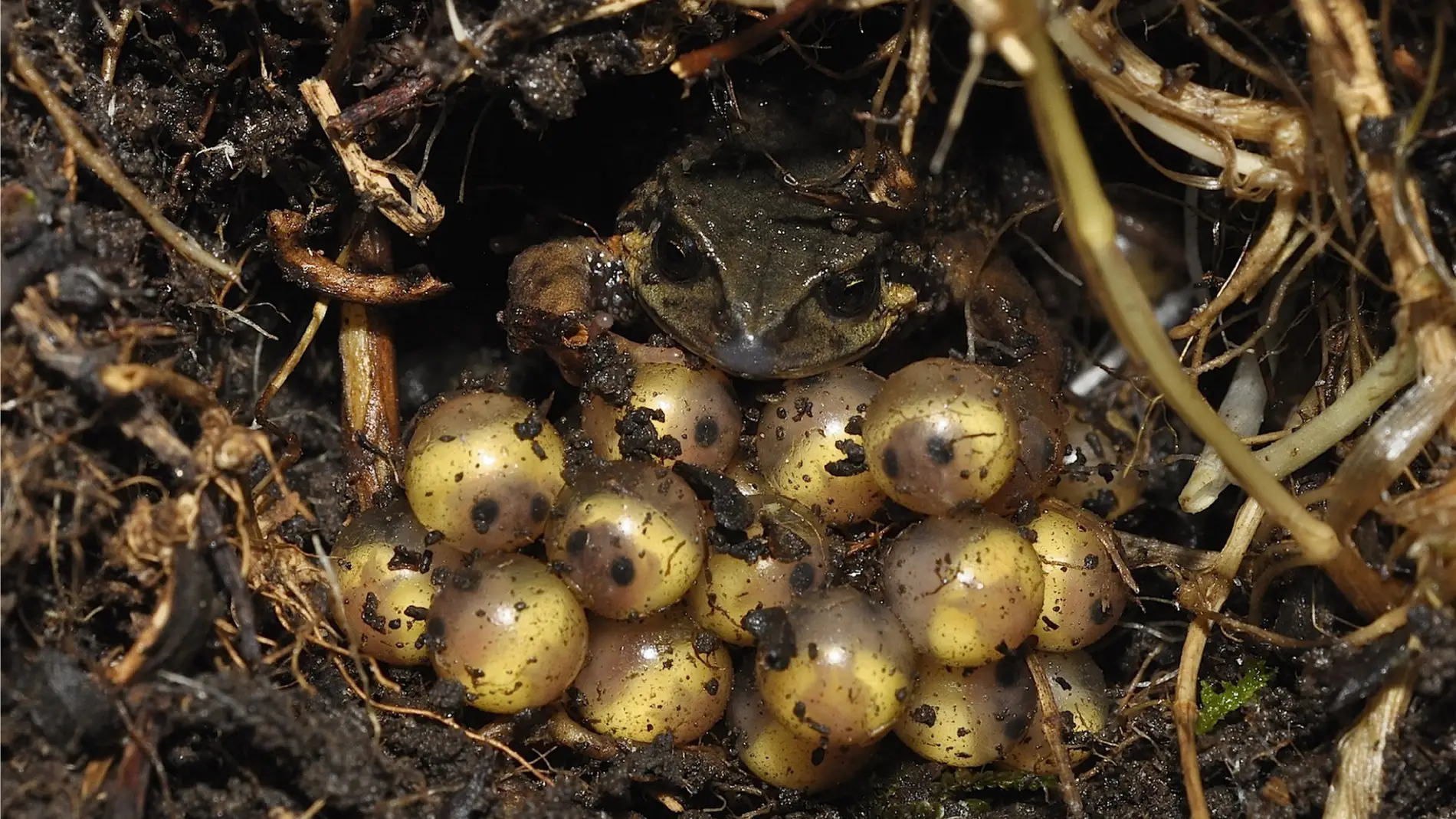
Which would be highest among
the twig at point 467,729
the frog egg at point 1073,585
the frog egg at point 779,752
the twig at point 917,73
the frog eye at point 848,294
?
the twig at point 917,73

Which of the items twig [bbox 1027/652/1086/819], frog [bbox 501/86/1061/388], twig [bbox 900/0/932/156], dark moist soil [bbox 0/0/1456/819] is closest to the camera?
dark moist soil [bbox 0/0/1456/819]

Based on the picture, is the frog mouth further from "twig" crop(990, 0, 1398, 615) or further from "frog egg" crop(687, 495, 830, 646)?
"twig" crop(990, 0, 1398, 615)

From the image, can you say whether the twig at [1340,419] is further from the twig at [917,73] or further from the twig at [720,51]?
the twig at [720,51]

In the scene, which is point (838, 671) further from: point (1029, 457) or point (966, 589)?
point (1029, 457)

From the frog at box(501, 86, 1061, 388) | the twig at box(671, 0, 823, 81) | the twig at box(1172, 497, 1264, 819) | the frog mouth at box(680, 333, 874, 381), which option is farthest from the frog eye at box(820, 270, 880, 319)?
the twig at box(1172, 497, 1264, 819)

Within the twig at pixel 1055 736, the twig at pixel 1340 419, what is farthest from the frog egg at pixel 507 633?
the twig at pixel 1340 419

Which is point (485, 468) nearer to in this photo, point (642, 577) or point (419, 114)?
point (642, 577)

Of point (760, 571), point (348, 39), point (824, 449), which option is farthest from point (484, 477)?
point (348, 39)
